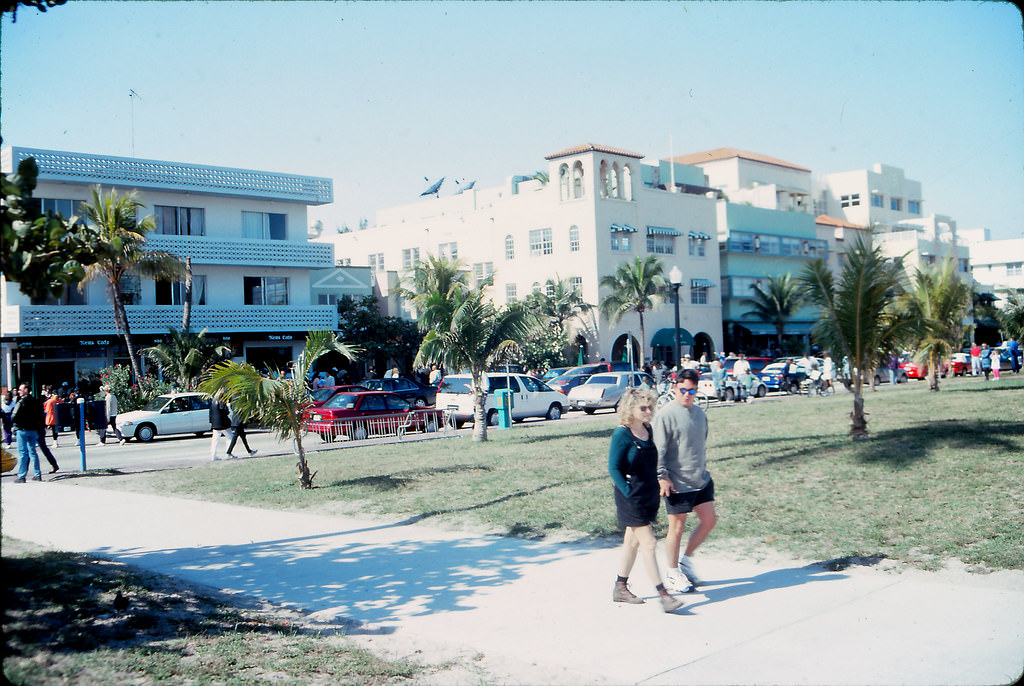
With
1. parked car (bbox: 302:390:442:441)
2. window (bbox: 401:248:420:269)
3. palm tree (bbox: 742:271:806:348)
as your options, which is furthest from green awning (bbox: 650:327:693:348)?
parked car (bbox: 302:390:442:441)

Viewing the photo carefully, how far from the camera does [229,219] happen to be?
40062 mm

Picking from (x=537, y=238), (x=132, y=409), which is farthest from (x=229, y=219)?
(x=537, y=238)

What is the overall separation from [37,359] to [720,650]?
3484 cm

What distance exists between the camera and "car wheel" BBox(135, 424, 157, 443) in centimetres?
2653

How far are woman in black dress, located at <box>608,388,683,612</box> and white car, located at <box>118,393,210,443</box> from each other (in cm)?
2217

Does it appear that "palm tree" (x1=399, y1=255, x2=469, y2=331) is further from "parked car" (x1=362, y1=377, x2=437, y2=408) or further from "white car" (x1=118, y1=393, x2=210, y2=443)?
"white car" (x1=118, y1=393, x2=210, y2=443)

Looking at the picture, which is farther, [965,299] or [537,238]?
[537,238]

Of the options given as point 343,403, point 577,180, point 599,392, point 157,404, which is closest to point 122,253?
point 157,404

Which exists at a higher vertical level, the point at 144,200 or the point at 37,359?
the point at 144,200

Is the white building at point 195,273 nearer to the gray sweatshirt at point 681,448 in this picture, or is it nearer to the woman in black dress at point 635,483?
the gray sweatshirt at point 681,448

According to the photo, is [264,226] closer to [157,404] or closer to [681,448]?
[157,404]

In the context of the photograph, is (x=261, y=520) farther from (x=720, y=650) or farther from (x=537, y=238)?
(x=537, y=238)

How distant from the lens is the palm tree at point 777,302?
57281mm

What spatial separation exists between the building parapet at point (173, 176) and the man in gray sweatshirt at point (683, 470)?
3052 centimetres
